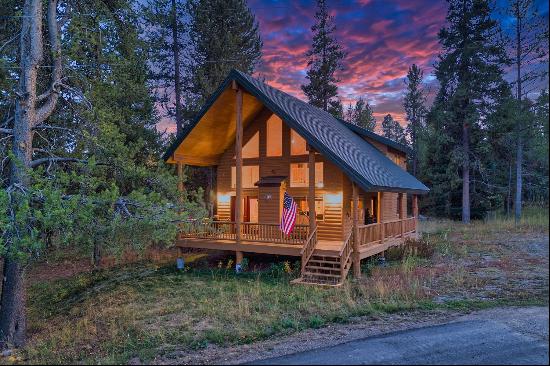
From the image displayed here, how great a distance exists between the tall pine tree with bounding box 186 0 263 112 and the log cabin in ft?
26.9

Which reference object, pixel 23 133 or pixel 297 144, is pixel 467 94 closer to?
pixel 297 144

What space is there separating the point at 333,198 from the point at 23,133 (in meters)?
12.4

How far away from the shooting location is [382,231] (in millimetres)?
17000

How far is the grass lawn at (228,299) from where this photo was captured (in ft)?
26.2

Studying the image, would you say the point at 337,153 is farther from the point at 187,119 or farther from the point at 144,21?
the point at 187,119

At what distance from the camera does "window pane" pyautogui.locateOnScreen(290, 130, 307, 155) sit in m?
18.6

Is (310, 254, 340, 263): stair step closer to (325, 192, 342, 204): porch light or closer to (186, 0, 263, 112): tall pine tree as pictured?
(325, 192, 342, 204): porch light

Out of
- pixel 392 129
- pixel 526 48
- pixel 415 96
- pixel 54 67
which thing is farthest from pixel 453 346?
pixel 392 129

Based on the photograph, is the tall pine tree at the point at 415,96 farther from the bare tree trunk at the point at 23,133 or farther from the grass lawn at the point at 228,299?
the bare tree trunk at the point at 23,133

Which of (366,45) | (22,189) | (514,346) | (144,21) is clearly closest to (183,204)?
(22,189)

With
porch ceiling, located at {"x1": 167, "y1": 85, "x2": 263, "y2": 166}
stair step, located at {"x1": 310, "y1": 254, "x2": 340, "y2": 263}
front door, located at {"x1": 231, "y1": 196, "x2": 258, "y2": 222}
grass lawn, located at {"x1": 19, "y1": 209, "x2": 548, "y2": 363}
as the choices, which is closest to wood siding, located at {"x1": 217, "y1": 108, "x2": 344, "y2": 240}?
front door, located at {"x1": 231, "y1": 196, "x2": 258, "y2": 222}

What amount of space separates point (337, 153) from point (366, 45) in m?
6.35

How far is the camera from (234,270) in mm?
16609

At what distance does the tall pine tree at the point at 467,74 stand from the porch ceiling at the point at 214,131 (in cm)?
1956
